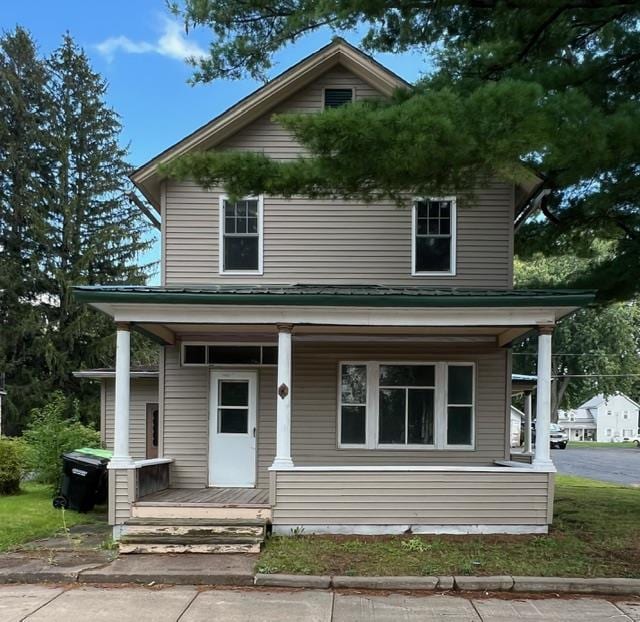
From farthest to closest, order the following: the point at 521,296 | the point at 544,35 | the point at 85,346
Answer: the point at 85,346 < the point at 521,296 < the point at 544,35

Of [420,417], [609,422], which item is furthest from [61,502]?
[609,422]

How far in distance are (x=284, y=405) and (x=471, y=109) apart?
4638 millimetres

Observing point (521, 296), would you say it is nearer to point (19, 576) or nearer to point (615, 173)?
point (615, 173)

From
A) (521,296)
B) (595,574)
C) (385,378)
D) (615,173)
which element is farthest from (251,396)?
(615,173)

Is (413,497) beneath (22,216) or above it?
beneath

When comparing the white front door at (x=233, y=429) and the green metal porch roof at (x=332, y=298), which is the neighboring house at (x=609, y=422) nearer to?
the white front door at (x=233, y=429)

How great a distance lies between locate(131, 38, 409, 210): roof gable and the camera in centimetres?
983

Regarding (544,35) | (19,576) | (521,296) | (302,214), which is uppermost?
(544,35)

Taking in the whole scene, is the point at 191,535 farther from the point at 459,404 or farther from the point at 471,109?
the point at 471,109

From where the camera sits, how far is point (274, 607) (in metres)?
5.52

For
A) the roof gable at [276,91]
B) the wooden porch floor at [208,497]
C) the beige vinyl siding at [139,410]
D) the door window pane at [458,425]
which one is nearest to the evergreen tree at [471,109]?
the roof gable at [276,91]

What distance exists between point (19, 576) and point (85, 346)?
24.3 metres

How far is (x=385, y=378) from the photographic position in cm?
989

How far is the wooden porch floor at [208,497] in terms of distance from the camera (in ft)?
25.7
